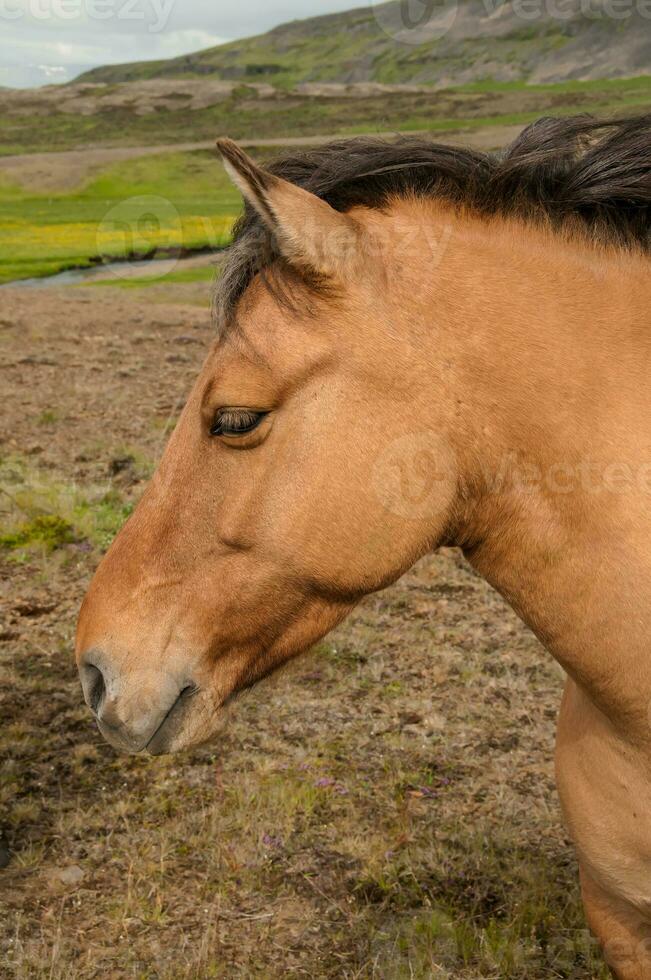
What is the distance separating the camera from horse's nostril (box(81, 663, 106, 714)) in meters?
2.63

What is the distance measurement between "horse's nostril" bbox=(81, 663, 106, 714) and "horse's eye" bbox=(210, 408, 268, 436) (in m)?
0.83

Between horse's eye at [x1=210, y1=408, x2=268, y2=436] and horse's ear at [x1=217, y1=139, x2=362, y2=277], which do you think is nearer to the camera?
horse's ear at [x1=217, y1=139, x2=362, y2=277]

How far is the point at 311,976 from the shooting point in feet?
12.3

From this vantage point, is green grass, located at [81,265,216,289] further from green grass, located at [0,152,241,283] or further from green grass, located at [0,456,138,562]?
green grass, located at [0,456,138,562]

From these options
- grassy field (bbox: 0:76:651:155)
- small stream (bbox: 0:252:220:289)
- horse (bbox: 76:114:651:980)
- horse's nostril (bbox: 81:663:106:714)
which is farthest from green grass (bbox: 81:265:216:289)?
grassy field (bbox: 0:76:651:155)

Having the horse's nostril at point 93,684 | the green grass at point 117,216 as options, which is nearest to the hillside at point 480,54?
the green grass at point 117,216

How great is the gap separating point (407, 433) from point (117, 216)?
156ft

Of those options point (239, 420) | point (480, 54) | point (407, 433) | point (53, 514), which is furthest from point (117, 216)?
point (480, 54)

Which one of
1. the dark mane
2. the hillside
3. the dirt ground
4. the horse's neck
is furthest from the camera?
the hillside

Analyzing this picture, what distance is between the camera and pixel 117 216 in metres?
46.3

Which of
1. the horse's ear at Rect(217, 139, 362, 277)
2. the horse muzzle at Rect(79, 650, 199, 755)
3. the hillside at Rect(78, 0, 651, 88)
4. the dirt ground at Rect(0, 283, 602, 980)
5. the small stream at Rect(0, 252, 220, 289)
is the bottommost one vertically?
the small stream at Rect(0, 252, 220, 289)

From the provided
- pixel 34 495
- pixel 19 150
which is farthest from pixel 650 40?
pixel 34 495

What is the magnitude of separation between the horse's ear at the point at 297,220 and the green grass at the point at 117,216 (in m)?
23.2

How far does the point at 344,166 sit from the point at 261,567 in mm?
1184
